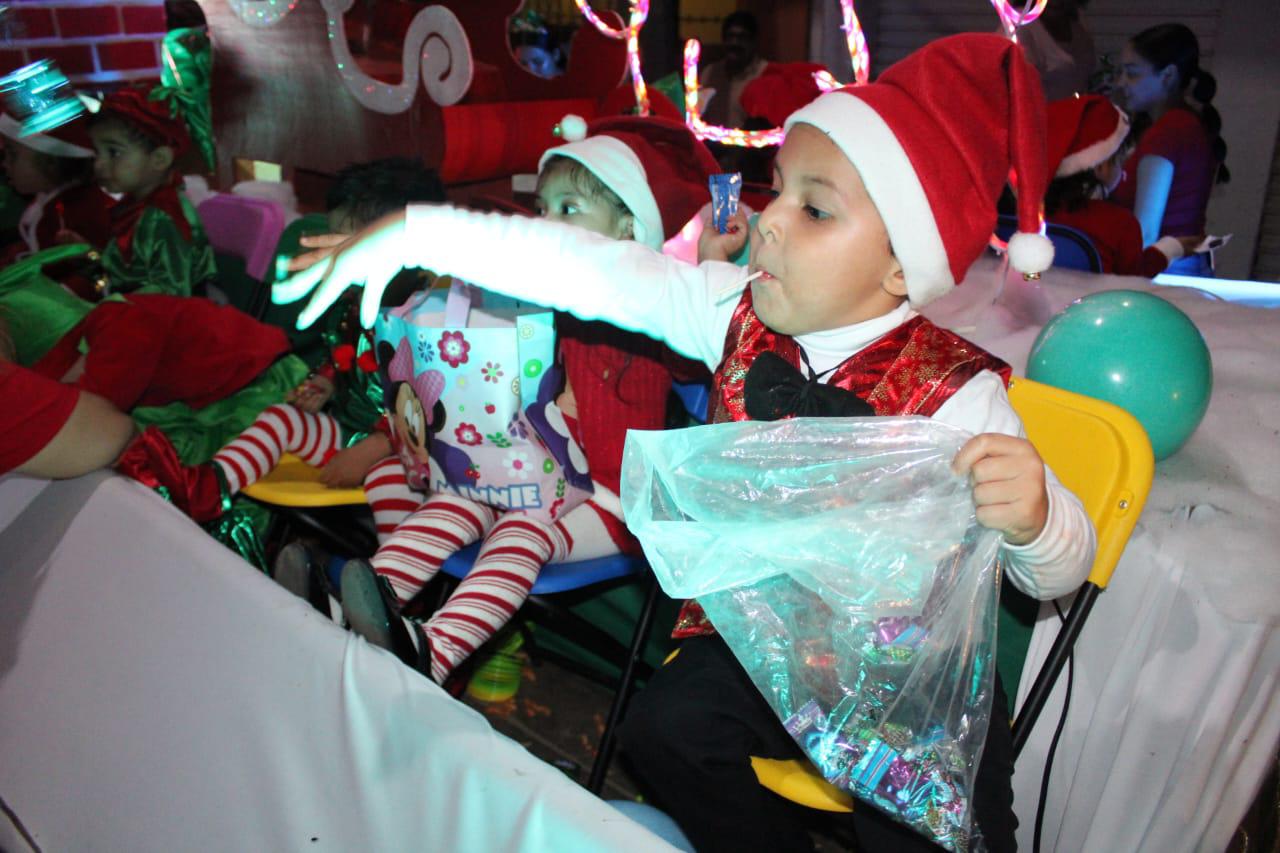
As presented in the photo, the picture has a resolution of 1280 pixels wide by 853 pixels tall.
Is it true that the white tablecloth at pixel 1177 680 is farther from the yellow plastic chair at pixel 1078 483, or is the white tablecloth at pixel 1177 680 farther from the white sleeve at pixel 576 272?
the white sleeve at pixel 576 272

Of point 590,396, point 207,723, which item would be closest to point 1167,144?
point 590,396

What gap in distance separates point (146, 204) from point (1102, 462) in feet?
8.40

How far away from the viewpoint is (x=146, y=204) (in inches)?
106

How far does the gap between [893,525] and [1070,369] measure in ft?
2.19

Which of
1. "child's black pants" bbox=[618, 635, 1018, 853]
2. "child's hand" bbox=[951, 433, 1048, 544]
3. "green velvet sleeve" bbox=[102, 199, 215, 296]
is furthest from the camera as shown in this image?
"green velvet sleeve" bbox=[102, 199, 215, 296]

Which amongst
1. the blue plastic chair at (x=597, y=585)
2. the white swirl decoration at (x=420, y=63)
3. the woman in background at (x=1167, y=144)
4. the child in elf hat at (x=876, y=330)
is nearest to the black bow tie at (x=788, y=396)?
the child in elf hat at (x=876, y=330)

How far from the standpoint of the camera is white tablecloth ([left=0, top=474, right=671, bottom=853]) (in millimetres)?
1022

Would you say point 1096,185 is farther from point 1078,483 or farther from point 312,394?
point 312,394

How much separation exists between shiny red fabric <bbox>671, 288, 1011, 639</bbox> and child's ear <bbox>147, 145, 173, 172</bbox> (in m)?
2.12

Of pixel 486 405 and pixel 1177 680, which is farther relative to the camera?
pixel 486 405

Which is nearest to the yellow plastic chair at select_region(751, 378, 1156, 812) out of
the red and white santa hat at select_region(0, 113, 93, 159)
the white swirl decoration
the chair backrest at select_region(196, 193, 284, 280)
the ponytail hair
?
the chair backrest at select_region(196, 193, 284, 280)

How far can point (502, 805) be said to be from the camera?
0.98m

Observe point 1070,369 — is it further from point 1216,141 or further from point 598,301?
point 1216,141

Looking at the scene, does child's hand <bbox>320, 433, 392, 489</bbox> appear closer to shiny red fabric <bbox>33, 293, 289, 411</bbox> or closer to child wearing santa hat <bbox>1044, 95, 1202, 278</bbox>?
shiny red fabric <bbox>33, 293, 289, 411</bbox>
